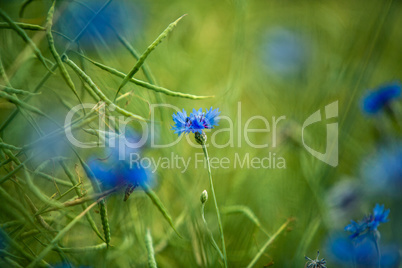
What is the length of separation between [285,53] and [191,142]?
722 millimetres

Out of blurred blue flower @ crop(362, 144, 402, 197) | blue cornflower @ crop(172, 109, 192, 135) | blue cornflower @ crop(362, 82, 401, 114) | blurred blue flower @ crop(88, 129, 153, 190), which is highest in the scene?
blue cornflower @ crop(362, 82, 401, 114)

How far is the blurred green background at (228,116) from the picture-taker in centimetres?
87

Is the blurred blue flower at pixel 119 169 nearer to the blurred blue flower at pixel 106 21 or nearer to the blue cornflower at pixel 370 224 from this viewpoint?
the blue cornflower at pixel 370 224

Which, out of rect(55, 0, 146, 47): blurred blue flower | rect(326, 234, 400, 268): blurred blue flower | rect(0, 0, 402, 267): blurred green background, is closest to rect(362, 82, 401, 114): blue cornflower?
rect(0, 0, 402, 267): blurred green background

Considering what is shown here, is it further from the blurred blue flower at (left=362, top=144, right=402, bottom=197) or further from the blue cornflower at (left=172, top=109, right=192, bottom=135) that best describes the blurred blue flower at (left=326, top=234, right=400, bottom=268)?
the blue cornflower at (left=172, top=109, right=192, bottom=135)

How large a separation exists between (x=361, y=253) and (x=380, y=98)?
0.43 m

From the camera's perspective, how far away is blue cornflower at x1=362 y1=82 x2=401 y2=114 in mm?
999

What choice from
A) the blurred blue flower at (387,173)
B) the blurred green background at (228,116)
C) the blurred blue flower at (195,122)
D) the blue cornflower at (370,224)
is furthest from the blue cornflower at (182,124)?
the blurred blue flower at (387,173)

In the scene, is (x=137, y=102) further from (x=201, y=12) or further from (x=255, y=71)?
(x=201, y=12)

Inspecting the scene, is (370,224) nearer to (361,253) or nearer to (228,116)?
(361,253)

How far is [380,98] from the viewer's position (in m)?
1.02

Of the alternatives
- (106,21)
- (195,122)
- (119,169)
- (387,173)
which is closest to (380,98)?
(387,173)

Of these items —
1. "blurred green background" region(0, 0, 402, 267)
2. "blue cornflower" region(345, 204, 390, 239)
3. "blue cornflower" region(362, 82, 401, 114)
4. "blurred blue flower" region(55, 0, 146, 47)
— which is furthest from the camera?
"blurred blue flower" region(55, 0, 146, 47)

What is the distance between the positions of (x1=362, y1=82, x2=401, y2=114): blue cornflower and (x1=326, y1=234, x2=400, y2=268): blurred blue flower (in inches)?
14.5
